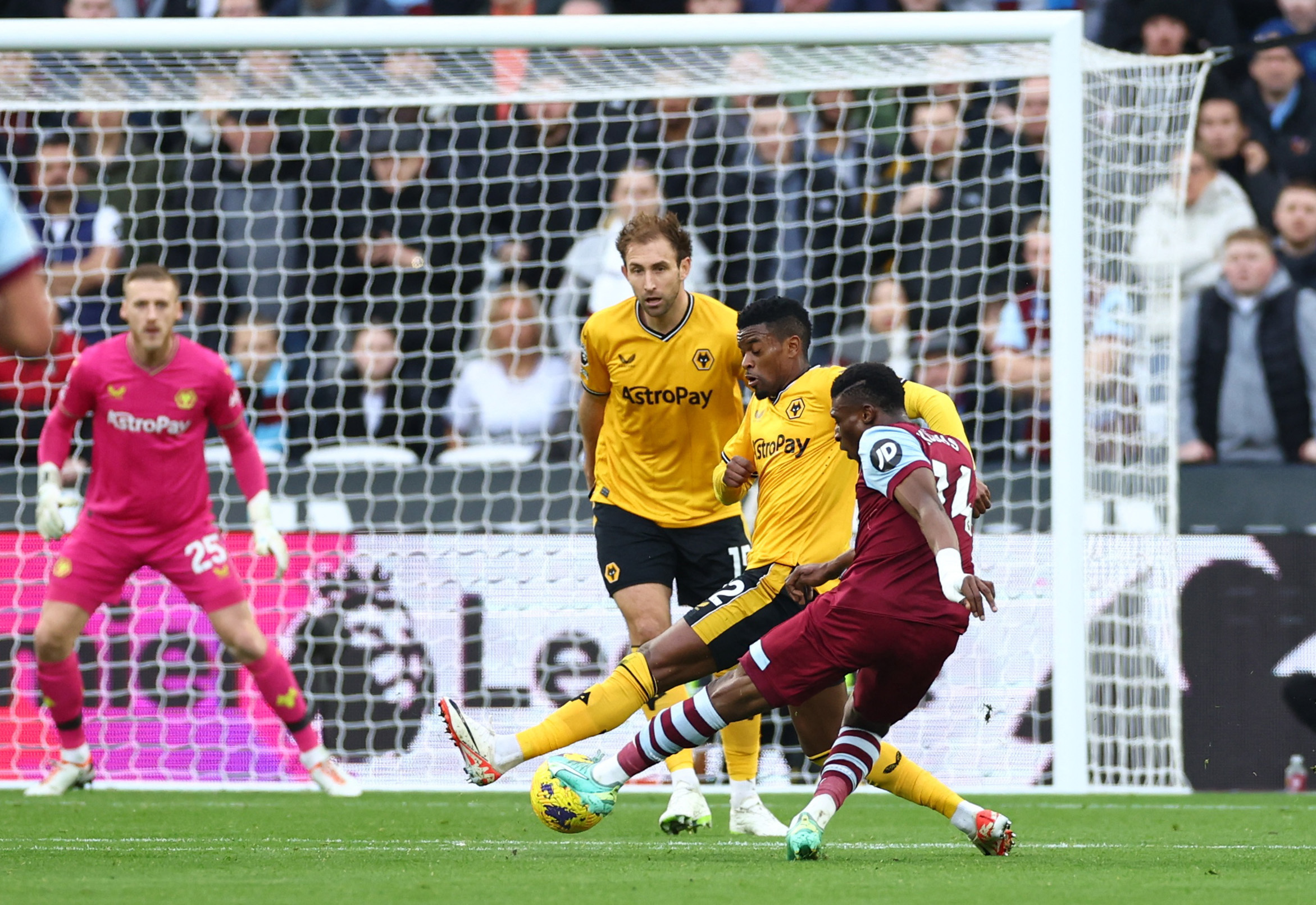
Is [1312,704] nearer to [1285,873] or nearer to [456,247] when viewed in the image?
[1285,873]

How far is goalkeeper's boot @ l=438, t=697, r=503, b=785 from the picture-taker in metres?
5.46

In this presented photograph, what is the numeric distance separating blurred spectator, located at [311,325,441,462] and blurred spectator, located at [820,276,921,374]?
7.84 ft

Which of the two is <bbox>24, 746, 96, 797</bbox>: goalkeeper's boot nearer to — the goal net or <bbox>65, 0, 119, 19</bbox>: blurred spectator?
the goal net

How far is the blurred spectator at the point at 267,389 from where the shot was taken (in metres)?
9.78

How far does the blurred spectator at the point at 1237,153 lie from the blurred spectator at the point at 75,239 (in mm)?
6549

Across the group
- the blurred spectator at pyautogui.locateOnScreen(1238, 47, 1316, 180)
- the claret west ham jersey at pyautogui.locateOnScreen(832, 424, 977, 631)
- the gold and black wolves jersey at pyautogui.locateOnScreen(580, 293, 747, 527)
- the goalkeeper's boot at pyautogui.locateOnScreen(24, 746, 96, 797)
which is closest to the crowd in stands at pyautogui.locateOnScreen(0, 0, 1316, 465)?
the blurred spectator at pyautogui.locateOnScreen(1238, 47, 1316, 180)

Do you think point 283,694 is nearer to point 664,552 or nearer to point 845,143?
point 664,552

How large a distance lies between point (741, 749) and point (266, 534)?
8.19ft

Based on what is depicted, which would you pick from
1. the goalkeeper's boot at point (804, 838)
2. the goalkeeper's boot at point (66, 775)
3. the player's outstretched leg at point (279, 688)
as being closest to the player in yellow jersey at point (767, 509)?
the goalkeeper's boot at point (804, 838)

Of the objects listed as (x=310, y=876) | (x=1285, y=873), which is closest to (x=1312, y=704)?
(x=1285, y=873)

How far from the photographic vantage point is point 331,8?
11609 mm

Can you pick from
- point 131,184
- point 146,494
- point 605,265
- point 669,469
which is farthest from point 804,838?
point 131,184

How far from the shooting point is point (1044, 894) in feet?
13.8

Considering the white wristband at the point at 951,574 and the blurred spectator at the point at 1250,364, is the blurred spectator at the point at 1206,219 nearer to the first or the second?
the blurred spectator at the point at 1250,364
